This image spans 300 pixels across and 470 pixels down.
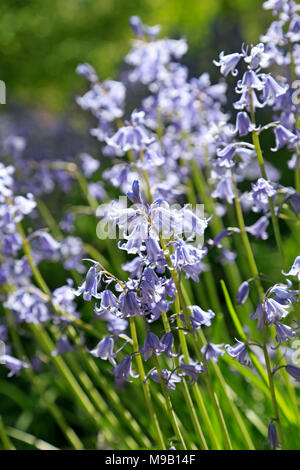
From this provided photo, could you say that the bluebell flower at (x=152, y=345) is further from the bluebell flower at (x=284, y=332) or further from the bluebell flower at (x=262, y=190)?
the bluebell flower at (x=262, y=190)

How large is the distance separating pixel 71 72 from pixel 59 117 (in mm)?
1343

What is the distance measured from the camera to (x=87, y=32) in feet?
34.7

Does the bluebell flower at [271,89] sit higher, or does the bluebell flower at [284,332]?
the bluebell flower at [271,89]

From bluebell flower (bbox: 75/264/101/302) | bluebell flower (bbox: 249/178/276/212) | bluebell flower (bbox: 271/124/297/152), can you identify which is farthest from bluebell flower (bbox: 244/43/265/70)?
bluebell flower (bbox: 75/264/101/302)

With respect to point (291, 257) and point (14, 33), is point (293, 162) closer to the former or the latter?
point (291, 257)

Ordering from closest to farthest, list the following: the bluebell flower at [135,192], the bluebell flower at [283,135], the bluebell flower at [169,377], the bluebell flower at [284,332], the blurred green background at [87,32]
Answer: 1. the bluebell flower at [135,192]
2. the bluebell flower at [284,332]
3. the bluebell flower at [169,377]
4. the bluebell flower at [283,135]
5. the blurred green background at [87,32]

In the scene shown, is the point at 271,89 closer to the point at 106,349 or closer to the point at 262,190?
the point at 262,190

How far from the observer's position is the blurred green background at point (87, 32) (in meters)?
9.38

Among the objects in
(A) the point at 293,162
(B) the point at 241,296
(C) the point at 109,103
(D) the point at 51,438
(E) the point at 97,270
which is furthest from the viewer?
(D) the point at 51,438

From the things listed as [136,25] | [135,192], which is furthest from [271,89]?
[136,25]

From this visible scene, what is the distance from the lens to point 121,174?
2332mm

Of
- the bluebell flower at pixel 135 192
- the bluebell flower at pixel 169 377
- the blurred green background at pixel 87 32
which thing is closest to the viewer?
the bluebell flower at pixel 135 192

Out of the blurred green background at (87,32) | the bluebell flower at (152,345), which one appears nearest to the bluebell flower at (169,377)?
the bluebell flower at (152,345)
